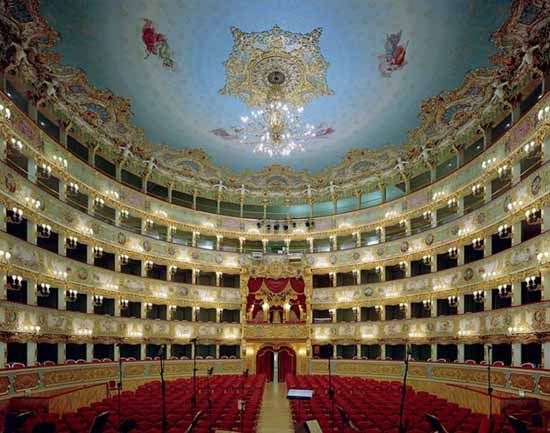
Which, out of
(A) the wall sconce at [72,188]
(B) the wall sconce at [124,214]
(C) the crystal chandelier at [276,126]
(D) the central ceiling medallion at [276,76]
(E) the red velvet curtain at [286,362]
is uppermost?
(D) the central ceiling medallion at [276,76]

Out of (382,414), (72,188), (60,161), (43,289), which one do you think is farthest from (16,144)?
(382,414)

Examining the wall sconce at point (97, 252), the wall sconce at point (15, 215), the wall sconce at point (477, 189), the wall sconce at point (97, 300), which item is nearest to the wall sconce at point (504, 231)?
the wall sconce at point (477, 189)

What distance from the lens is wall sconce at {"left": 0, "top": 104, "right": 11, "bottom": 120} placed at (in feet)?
66.8

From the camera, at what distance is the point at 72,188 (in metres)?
28.6

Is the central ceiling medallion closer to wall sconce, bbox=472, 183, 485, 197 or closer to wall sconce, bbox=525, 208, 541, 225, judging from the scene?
wall sconce, bbox=472, 183, 485, 197

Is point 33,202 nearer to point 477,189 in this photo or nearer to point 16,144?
point 16,144

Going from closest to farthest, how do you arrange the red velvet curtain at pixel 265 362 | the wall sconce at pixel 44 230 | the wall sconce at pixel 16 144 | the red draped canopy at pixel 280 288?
the wall sconce at pixel 16 144
the wall sconce at pixel 44 230
the red velvet curtain at pixel 265 362
the red draped canopy at pixel 280 288

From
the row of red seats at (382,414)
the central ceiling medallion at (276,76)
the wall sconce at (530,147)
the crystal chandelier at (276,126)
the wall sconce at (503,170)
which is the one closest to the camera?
the row of red seats at (382,414)

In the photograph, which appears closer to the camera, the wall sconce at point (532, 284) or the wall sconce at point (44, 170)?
the wall sconce at point (532, 284)

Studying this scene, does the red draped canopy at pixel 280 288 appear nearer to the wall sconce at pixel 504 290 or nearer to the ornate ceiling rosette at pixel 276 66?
the ornate ceiling rosette at pixel 276 66

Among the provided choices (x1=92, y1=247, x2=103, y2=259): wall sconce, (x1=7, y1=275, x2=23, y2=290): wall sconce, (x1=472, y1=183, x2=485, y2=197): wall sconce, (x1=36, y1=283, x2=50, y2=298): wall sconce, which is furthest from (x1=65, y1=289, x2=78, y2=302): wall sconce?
(x1=472, y1=183, x2=485, y2=197): wall sconce

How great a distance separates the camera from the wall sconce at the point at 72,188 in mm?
28125

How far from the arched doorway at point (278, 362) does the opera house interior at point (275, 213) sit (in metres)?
0.18

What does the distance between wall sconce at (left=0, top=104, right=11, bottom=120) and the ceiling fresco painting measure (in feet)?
9.25
